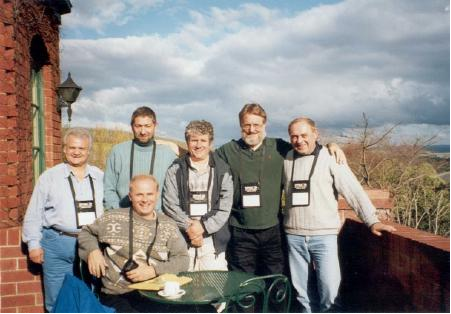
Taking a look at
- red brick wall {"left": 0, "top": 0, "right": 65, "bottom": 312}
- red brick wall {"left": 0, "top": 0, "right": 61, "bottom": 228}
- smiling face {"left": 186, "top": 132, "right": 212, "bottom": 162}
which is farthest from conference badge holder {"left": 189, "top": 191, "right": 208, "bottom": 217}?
red brick wall {"left": 0, "top": 0, "right": 61, "bottom": 228}

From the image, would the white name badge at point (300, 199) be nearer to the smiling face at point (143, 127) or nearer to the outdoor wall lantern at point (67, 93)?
the smiling face at point (143, 127)

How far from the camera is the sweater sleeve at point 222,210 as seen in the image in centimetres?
365

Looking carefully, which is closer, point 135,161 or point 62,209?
point 62,209

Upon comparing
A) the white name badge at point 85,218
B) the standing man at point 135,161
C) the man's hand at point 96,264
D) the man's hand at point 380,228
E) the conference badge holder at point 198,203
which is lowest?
the man's hand at point 96,264

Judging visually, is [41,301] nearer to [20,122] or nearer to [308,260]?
[20,122]

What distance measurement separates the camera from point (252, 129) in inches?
154

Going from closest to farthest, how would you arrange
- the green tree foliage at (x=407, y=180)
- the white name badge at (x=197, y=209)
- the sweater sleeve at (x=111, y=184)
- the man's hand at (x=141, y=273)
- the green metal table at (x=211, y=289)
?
the green metal table at (x=211, y=289), the man's hand at (x=141, y=273), the white name badge at (x=197, y=209), the sweater sleeve at (x=111, y=184), the green tree foliage at (x=407, y=180)

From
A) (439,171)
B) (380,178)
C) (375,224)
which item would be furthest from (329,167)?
(439,171)

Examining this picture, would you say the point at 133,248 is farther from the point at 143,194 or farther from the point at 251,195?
the point at 251,195

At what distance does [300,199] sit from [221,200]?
69 cm

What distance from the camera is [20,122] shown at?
4453 mm

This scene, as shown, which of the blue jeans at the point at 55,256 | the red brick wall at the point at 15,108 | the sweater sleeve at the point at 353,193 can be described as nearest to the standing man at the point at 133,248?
the blue jeans at the point at 55,256

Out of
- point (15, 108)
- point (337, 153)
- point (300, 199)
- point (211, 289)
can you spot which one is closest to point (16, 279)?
point (15, 108)

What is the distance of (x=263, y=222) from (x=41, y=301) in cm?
214
